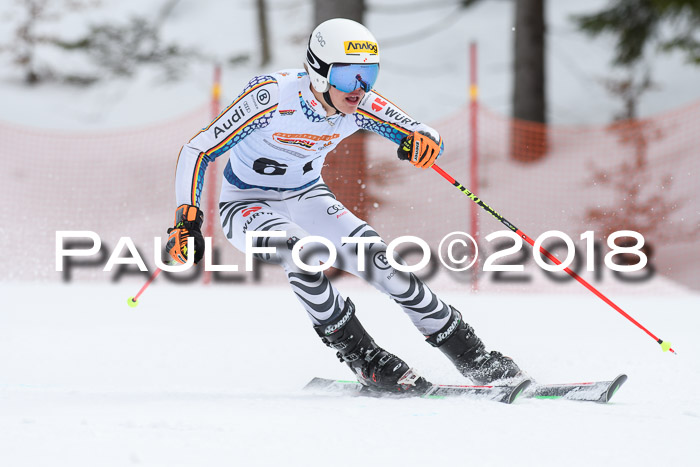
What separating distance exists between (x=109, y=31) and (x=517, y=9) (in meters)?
10.3

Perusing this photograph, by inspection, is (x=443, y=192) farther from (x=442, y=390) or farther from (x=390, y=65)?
(x=390, y=65)

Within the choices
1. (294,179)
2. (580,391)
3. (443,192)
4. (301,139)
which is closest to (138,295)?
(294,179)

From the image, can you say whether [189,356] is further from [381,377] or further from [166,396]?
[381,377]

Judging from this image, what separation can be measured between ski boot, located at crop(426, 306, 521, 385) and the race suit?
0.06 metres

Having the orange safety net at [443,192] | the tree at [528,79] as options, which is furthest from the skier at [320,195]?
the tree at [528,79]

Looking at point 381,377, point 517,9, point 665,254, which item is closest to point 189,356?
point 381,377

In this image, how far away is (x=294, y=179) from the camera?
12.5 feet

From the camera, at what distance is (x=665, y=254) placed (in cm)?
984

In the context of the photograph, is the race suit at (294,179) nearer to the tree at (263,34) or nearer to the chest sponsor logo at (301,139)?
the chest sponsor logo at (301,139)

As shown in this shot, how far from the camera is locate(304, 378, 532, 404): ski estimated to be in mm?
3219

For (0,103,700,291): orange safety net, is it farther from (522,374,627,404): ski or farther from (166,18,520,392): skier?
(522,374,627,404): ski

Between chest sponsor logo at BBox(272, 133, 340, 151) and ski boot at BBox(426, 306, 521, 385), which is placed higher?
chest sponsor logo at BBox(272, 133, 340, 151)

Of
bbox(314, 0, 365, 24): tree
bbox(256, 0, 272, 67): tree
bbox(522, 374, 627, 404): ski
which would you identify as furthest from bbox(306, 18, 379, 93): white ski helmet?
bbox(256, 0, 272, 67): tree

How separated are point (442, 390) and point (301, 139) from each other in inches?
51.4
